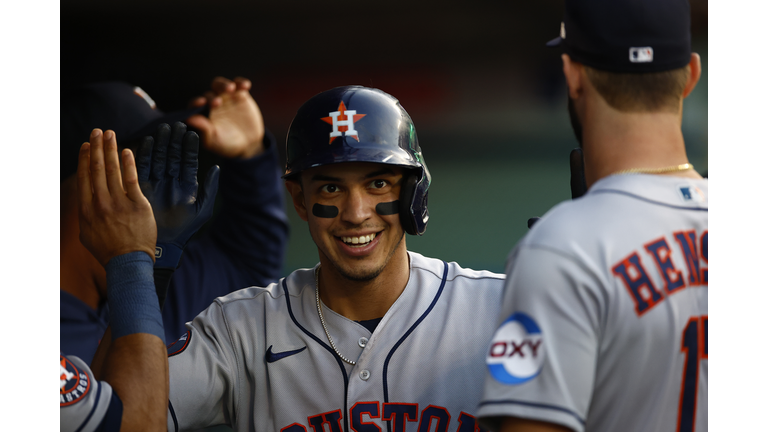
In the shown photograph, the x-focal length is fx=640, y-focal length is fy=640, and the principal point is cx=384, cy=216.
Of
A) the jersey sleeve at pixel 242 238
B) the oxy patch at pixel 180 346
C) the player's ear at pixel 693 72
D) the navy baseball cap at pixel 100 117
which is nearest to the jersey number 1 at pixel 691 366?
the player's ear at pixel 693 72

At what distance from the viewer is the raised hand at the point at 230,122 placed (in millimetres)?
3029

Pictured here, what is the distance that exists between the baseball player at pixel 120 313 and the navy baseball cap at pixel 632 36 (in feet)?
3.73

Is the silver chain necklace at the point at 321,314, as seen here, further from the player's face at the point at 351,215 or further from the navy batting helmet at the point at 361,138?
the navy batting helmet at the point at 361,138

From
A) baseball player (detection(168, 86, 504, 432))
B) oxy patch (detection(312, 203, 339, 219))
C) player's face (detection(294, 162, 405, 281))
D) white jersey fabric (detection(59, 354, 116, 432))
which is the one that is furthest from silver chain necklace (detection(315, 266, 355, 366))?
white jersey fabric (detection(59, 354, 116, 432))

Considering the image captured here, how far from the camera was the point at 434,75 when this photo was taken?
17.1ft

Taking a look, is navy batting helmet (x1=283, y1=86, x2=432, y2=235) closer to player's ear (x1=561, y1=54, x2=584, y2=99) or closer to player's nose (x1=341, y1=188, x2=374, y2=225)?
player's nose (x1=341, y1=188, x2=374, y2=225)

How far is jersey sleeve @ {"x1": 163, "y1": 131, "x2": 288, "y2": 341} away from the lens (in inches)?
118

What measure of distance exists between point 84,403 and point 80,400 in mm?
10

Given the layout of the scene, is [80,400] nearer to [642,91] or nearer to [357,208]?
[357,208]

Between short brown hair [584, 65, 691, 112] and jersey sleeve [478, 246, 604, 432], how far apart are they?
33cm

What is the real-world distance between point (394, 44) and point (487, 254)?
1862 millimetres

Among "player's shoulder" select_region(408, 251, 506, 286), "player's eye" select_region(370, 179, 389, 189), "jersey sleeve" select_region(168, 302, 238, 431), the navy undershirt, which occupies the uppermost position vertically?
"player's eye" select_region(370, 179, 389, 189)

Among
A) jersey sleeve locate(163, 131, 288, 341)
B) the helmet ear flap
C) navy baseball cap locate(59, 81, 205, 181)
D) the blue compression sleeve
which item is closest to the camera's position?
the blue compression sleeve
